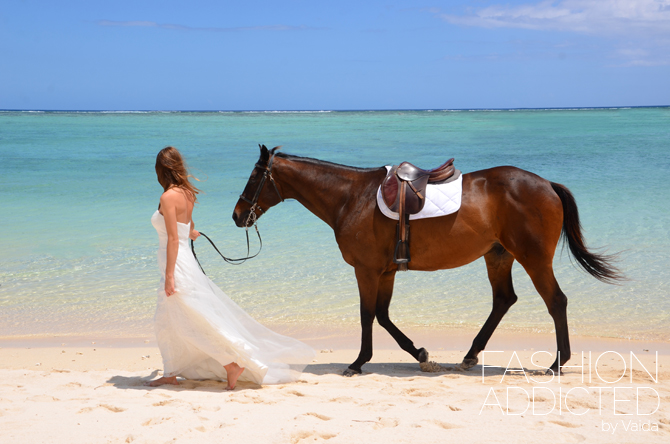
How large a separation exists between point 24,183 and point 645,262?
1665 cm

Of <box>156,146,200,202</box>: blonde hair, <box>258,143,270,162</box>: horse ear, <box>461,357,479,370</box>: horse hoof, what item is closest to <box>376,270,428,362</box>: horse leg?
<box>461,357,479,370</box>: horse hoof

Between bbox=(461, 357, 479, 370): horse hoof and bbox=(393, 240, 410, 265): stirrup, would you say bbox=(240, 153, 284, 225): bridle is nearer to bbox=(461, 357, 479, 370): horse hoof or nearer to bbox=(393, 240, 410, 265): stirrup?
bbox=(393, 240, 410, 265): stirrup

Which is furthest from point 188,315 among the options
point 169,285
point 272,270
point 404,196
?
point 272,270

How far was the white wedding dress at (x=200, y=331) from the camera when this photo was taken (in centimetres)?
409

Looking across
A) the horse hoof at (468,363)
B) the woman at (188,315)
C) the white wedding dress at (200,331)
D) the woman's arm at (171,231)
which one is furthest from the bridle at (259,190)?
the horse hoof at (468,363)

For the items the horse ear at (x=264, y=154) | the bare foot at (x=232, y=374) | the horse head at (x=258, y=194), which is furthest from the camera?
the horse head at (x=258, y=194)

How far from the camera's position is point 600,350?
5273 millimetres

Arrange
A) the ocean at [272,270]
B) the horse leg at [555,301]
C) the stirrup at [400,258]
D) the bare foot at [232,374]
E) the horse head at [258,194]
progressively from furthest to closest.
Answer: the ocean at [272,270], the horse head at [258,194], the stirrup at [400,258], the horse leg at [555,301], the bare foot at [232,374]

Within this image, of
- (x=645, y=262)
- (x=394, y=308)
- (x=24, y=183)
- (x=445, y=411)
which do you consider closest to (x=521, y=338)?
(x=394, y=308)

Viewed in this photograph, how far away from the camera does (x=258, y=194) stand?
497 cm

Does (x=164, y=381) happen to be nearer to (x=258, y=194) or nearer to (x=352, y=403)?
(x=352, y=403)

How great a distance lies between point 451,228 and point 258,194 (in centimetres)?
158

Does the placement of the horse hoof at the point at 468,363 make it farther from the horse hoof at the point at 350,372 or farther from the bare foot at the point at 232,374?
the bare foot at the point at 232,374

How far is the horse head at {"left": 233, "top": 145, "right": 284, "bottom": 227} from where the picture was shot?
194 inches
